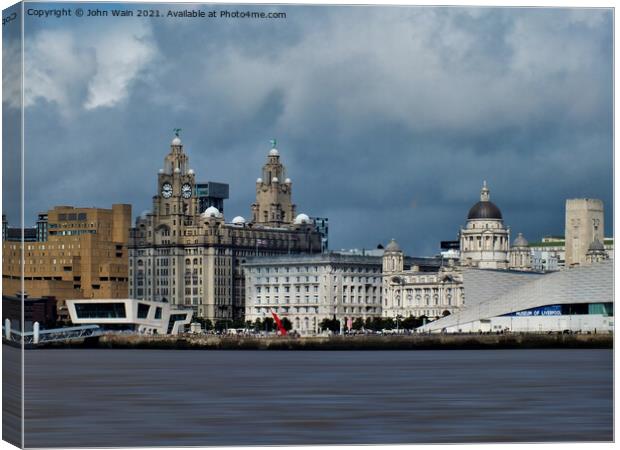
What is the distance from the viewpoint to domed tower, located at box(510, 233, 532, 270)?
71125 mm

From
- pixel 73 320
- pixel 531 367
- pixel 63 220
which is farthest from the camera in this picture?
pixel 73 320

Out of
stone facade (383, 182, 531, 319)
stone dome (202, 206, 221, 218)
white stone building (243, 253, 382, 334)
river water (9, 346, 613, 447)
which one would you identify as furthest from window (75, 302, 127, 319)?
river water (9, 346, 613, 447)

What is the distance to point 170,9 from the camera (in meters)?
10.3

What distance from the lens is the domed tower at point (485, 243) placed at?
72.6 meters

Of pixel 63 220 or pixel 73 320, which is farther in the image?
pixel 73 320

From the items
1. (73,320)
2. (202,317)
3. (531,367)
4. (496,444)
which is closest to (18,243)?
(496,444)

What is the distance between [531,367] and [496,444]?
549 inches

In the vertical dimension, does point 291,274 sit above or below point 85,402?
above

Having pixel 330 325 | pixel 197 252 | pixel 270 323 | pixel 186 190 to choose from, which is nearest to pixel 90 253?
pixel 197 252

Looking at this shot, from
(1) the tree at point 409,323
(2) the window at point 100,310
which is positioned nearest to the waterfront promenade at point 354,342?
(2) the window at point 100,310

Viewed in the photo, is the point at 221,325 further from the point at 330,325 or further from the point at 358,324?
the point at 358,324

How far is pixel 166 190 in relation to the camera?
2297 inches

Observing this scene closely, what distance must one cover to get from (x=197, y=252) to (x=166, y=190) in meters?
11.3

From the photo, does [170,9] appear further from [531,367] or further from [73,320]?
[73,320]
